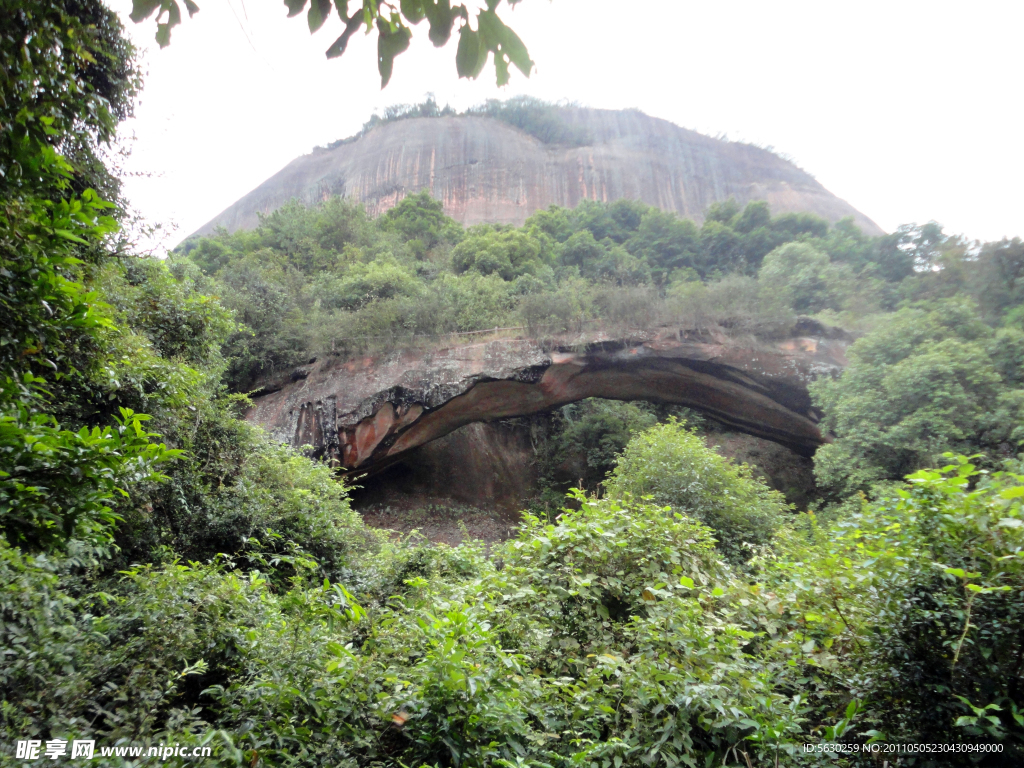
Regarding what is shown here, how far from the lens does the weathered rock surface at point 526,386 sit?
12734 millimetres

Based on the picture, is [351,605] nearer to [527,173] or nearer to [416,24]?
[416,24]

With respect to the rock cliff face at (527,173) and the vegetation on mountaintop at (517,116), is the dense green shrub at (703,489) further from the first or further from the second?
the vegetation on mountaintop at (517,116)

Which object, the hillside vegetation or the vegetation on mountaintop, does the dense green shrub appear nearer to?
the hillside vegetation

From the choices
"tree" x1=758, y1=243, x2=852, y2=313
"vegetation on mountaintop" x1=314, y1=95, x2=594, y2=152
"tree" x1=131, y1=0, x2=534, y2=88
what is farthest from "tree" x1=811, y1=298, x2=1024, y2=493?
"vegetation on mountaintop" x1=314, y1=95, x2=594, y2=152

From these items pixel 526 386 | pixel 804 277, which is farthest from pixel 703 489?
pixel 804 277

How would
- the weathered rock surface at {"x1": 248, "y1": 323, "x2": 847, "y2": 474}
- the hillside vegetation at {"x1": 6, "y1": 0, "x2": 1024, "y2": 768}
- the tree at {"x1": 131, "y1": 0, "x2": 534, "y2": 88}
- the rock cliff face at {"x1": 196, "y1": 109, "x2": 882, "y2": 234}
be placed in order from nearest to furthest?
the tree at {"x1": 131, "y1": 0, "x2": 534, "y2": 88} < the hillside vegetation at {"x1": 6, "y1": 0, "x2": 1024, "y2": 768} < the weathered rock surface at {"x1": 248, "y1": 323, "x2": 847, "y2": 474} < the rock cliff face at {"x1": 196, "y1": 109, "x2": 882, "y2": 234}

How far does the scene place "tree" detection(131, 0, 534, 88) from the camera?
4.97ft

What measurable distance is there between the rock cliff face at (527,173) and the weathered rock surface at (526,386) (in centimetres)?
2424

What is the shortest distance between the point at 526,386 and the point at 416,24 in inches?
478

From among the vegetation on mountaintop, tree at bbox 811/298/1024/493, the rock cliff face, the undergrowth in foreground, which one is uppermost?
the vegetation on mountaintop

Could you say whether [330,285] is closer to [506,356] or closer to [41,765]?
[506,356]

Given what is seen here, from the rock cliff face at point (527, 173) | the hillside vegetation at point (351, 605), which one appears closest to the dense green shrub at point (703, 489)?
the hillside vegetation at point (351, 605)

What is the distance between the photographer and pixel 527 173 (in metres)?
38.3

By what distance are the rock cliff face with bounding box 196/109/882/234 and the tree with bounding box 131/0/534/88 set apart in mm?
35534
